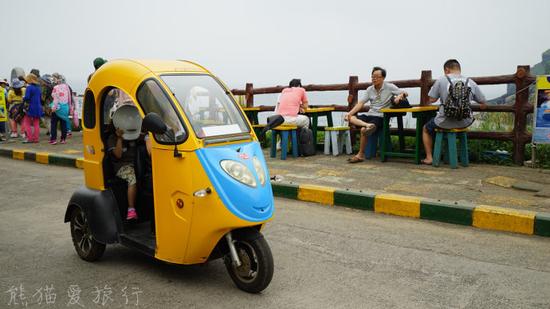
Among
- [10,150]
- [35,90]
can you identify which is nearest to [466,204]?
[10,150]

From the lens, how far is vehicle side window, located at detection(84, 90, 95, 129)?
4.59 meters

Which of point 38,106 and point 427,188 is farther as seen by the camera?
point 38,106

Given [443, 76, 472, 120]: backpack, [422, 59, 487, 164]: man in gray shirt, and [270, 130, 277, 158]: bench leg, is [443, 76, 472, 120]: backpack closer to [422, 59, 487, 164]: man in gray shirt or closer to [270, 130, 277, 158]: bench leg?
[422, 59, 487, 164]: man in gray shirt

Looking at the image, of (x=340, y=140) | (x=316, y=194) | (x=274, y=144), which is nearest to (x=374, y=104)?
(x=340, y=140)

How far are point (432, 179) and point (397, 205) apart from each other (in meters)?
1.48

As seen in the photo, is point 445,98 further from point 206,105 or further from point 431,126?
point 206,105

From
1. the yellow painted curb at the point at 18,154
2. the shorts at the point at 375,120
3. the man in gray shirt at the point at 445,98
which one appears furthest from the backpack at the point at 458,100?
the yellow painted curb at the point at 18,154

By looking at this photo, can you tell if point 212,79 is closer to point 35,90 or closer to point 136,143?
point 136,143

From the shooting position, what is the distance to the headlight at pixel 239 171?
3.66 meters

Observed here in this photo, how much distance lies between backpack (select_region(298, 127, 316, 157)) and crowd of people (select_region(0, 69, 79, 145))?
6757mm

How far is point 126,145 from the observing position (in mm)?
4578

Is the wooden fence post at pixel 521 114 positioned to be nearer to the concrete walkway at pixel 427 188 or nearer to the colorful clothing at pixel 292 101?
the concrete walkway at pixel 427 188

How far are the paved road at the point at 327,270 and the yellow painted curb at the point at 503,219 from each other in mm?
157

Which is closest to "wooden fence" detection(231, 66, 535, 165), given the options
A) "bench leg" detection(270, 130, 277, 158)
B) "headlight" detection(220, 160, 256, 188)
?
"bench leg" detection(270, 130, 277, 158)
